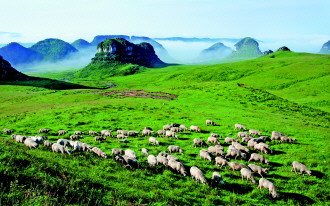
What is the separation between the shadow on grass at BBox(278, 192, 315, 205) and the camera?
41.4 feet

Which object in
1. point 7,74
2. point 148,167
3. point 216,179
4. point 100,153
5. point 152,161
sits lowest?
point 148,167

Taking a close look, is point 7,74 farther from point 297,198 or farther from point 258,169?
point 297,198

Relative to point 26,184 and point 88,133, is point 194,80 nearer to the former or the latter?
point 88,133

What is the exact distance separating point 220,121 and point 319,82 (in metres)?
71.5

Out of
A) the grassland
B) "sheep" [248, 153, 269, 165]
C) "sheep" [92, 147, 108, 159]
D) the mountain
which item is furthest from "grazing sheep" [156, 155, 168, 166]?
the mountain

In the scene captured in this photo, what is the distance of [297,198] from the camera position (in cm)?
1292

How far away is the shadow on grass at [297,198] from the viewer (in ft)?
41.4

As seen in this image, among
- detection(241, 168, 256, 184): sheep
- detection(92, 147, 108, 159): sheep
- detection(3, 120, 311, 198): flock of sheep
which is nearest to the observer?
detection(241, 168, 256, 184): sheep

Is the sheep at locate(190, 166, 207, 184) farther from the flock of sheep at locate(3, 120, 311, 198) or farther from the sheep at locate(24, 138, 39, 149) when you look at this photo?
the sheep at locate(24, 138, 39, 149)

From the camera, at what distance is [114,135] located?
90.5 ft

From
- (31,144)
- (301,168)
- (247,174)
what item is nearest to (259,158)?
(301,168)

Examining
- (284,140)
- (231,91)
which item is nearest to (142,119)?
(284,140)

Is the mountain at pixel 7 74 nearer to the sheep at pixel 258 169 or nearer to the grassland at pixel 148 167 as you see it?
the grassland at pixel 148 167

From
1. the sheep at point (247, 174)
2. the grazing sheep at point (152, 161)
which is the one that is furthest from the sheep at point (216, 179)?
the grazing sheep at point (152, 161)
